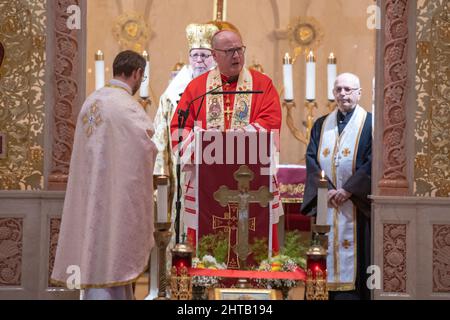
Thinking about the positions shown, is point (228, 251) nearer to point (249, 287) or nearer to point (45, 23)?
point (249, 287)

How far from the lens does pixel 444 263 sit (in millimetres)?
7902

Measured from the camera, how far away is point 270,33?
466 inches

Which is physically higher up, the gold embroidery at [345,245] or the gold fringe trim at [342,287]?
the gold embroidery at [345,245]

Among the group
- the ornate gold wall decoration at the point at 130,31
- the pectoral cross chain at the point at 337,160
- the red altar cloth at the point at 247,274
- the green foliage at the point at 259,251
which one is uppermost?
the ornate gold wall decoration at the point at 130,31

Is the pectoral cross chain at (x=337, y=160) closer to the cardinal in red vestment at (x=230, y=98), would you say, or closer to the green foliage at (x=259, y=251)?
the cardinal in red vestment at (x=230, y=98)

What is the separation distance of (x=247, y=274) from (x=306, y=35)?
5591 millimetres

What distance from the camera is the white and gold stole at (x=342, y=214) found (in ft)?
27.7

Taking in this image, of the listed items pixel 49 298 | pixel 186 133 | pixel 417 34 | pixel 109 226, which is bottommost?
pixel 49 298

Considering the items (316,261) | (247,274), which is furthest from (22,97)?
(316,261)

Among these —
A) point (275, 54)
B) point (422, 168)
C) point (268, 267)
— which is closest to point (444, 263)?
point (422, 168)

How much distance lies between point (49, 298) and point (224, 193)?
191cm

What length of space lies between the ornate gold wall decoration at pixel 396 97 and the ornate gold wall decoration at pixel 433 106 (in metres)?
0.11

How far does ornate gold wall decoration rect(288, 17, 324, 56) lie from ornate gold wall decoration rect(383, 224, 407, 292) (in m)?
4.22

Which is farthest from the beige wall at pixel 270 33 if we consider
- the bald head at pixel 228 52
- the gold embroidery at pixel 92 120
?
the gold embroidery at pixel 92 120
